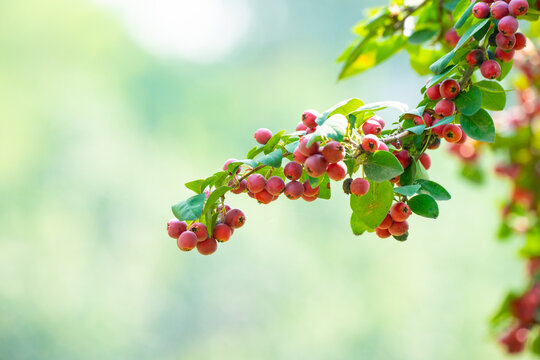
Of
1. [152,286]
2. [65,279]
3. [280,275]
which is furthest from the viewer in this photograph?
[280,275]

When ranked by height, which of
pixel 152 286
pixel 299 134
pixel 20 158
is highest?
pixel 20 158

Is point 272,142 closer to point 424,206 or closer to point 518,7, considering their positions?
point 424,206

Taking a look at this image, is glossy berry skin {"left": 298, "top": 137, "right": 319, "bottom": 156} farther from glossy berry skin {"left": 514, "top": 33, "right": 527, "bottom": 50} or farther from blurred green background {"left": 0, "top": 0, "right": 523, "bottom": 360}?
blurred green background {"left": 0, "top": 0, "right": 523, "bottom": 360}

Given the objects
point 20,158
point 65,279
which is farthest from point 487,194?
point 20,158

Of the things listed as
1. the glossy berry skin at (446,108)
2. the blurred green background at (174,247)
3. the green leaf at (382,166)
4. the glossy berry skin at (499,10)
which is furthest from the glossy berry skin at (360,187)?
the blurred green background at (174,247)

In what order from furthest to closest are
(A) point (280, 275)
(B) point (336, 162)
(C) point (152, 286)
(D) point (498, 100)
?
1. (A) point (280, 275)
2. (C) point (152, 286)
3. (D) point (498, 100)
4. (B) point (336, 162)

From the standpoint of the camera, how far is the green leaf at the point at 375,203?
0.55 metres

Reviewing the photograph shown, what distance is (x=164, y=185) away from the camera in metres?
5.94

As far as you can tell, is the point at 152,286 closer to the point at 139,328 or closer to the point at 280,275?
the point at 139,328

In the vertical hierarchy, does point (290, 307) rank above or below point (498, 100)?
below

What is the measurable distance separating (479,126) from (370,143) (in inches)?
5.6

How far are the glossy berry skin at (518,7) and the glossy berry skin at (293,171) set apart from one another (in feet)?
0.89

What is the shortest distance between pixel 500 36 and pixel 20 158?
5.90m

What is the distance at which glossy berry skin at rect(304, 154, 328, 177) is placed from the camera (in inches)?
19.1
